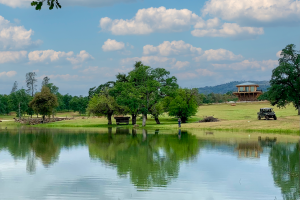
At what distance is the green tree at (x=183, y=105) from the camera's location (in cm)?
6888

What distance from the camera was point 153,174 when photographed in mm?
18203

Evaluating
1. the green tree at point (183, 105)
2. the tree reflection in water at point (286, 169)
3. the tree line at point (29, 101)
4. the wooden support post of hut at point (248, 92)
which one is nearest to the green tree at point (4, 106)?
the tree line at point (29, 101)

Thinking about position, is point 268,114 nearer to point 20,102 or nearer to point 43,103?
point 43,103

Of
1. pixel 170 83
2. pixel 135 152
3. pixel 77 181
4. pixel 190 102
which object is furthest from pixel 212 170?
pixel 190 102

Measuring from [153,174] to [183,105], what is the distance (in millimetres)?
50844

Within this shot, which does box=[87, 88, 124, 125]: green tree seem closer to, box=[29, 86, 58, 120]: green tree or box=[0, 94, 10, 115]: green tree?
box=[29, 86, 58, 120]: green tree

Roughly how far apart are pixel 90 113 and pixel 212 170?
53.9 m

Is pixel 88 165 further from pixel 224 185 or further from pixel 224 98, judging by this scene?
pixel 224 98

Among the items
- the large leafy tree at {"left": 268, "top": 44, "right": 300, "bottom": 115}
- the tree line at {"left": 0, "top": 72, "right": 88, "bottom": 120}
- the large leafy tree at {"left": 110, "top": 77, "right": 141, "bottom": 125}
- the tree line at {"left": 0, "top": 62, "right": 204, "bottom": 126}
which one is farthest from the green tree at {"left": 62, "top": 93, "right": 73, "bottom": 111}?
the large leafy tree at {"left": 268, "top": 44, "right": 300, "bottom": 115}

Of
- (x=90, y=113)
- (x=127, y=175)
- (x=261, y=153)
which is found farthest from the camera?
(x=90, y=113)

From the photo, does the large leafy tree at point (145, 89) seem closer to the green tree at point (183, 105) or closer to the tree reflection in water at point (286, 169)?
the green tree at point (183, 105)

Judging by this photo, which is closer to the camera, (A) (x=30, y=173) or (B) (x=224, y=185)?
(B) (x=224, y=185)

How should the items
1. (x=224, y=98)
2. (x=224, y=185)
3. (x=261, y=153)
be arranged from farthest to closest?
(x=224, y=98) < (x=261, y=153) < (x=224, y=185)

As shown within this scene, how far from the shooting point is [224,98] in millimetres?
170500
